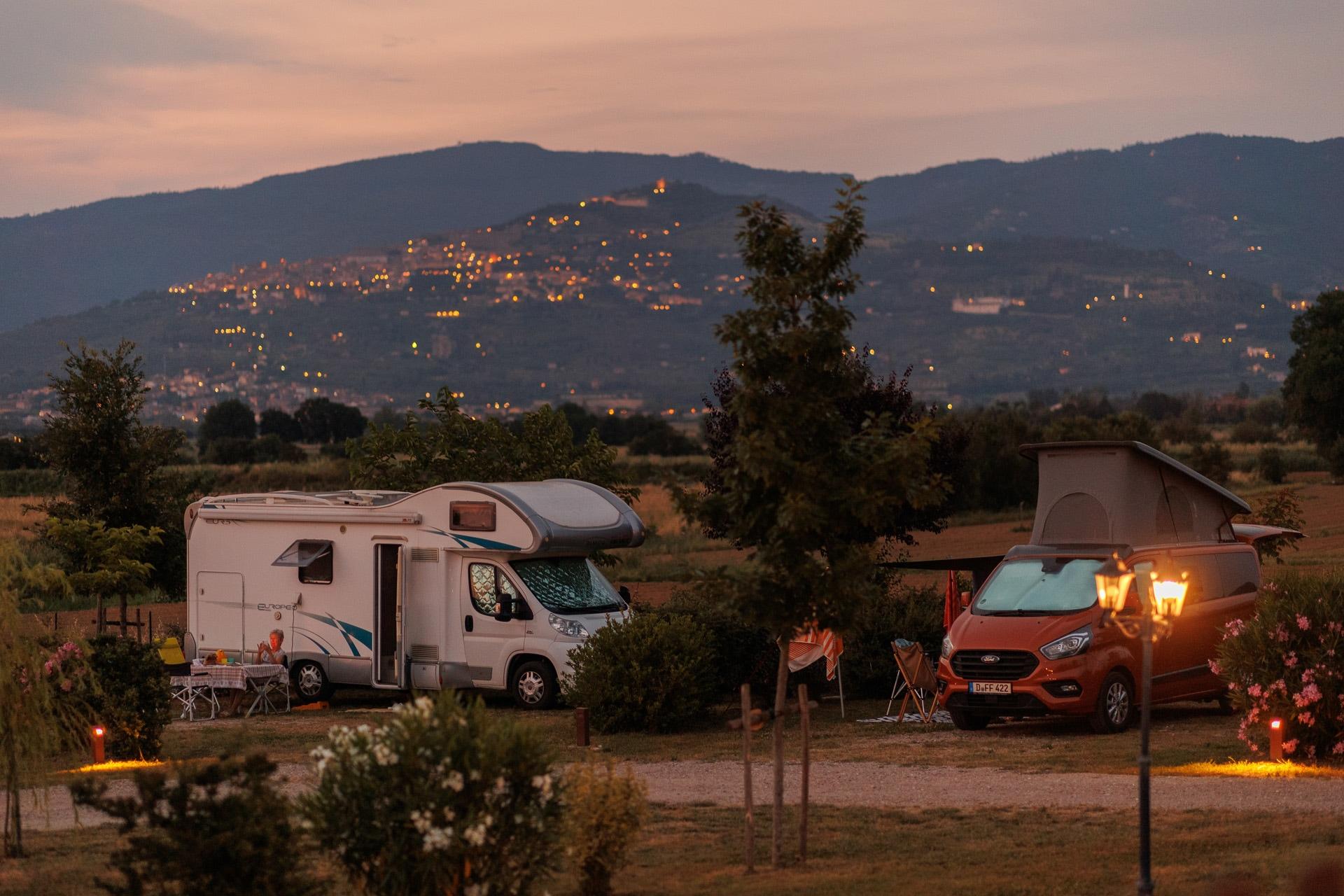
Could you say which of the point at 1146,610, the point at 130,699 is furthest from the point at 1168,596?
the point at 130,699

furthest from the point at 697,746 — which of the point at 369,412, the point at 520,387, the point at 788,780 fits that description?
the point at 520,387

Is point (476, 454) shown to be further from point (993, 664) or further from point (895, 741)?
point (993, 664)

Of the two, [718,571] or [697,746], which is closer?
[718,571]

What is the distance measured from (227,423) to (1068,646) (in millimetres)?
95353

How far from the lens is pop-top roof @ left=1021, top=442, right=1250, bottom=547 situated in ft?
54.5

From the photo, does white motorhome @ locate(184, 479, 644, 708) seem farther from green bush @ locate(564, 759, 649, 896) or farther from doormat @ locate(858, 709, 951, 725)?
green bush @ locate(564, 759, 649, 896)

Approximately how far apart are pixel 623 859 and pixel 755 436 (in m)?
2.47

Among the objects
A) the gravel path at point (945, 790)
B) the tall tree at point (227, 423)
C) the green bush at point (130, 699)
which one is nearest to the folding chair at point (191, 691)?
the green bush at point (130, 699)

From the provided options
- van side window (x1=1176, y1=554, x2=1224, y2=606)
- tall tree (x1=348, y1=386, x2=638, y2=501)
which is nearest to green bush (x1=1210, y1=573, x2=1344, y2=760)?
van side window (x1=1176, y1=554, x2=1224, y2=606)

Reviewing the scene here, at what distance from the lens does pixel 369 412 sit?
17088 centimetres

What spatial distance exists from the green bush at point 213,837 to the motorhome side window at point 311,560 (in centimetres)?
1224

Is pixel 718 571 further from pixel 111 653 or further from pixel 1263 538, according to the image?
pixel 1263 538

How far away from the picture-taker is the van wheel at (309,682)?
64.5 ft

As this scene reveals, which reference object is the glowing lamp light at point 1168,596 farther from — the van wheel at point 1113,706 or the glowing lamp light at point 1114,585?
the van wheel at point 1113,706
